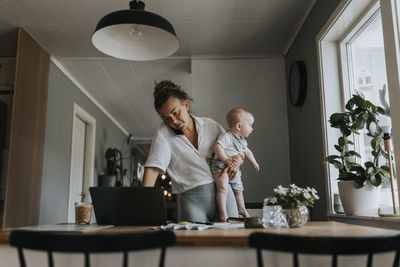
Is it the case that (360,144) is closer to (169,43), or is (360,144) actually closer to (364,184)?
(364,184)

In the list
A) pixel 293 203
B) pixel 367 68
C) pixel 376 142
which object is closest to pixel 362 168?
pixel 376 142

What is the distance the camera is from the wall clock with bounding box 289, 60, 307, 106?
3.27m

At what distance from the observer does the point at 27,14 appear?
3.20 metres

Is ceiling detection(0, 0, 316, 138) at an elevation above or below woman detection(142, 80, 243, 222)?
above

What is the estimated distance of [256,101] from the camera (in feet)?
13.2

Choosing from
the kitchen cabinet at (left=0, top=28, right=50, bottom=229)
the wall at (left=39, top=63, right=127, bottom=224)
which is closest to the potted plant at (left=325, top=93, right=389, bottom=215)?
the kitchen cabinet at (left=0, top=28, right=50, bottom=229)

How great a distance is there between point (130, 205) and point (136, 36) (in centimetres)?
91

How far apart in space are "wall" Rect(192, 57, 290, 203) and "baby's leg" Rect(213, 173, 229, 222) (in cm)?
174

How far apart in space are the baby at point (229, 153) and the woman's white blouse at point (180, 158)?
6 cm

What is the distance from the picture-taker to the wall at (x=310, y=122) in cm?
286

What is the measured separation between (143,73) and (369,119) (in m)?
3.26

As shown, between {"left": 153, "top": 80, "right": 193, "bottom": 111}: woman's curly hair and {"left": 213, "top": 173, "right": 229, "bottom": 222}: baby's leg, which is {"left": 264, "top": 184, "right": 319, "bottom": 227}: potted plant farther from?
{"left": 153, "top": 80, "right": 193, "bottom": 111}: woman's curly hair

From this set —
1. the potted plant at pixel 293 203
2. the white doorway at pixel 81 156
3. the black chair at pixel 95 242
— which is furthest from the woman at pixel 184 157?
the white doorway at pixel 81 156

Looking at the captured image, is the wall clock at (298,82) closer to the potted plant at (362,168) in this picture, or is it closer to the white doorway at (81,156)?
the potted plant at (362,168)
